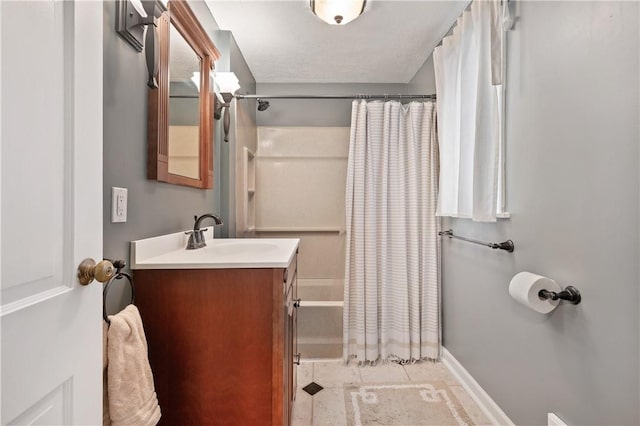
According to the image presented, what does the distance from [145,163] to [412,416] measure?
5.94 feet

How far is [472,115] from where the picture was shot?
1.70 meters

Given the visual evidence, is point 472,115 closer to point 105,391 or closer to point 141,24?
point 141,24

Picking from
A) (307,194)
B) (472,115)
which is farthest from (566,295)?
(307,194)

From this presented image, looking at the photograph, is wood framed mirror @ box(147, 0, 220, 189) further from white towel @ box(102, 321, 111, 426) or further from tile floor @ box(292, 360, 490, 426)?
tile floor @ box(292, 360, 490, 426)

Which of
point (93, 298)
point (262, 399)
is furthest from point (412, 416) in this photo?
point (93, 298)

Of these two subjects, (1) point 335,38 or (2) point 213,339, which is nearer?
(2) point 213,339

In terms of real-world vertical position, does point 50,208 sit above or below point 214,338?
above

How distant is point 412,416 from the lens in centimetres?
171

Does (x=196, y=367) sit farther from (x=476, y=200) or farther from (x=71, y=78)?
(x=476, y=200)

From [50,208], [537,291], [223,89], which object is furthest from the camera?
[223,89]

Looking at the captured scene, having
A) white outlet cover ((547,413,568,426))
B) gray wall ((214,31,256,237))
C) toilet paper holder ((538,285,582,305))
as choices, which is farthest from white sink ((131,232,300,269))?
white outlet cover ((547,413,568,426))

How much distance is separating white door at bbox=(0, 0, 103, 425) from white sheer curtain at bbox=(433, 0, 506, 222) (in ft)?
5.09

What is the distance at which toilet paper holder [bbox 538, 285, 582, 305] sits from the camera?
110 centimetres

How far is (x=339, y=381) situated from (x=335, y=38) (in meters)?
2.38
